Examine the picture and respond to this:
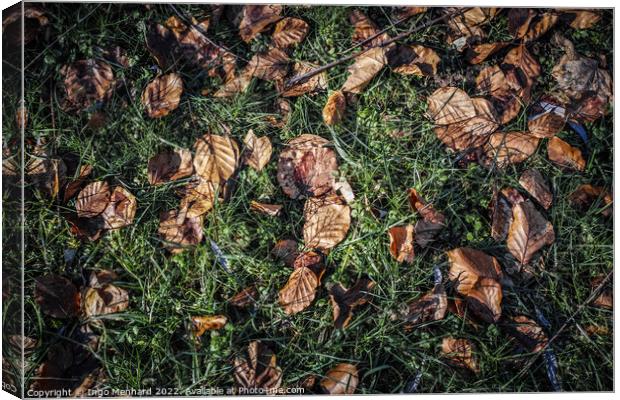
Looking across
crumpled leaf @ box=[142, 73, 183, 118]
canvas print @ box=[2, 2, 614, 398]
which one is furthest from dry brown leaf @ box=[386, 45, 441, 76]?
crumpled leaf @ box=[142, 73, 183, 118]

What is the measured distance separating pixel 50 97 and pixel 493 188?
1509mm

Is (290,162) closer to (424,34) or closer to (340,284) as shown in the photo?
(340,284)

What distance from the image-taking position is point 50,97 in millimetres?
1907

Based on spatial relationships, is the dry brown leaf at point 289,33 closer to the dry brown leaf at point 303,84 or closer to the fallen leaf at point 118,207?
the dry brown leaf at point 303,84

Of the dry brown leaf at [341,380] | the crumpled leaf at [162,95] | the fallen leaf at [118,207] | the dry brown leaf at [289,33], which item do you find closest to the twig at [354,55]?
the dry brown leaf at [289,33]

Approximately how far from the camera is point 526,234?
1973 mm

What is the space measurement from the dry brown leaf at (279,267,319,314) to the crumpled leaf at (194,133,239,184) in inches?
16.2

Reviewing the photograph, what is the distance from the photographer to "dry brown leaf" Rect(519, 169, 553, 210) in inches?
78.0

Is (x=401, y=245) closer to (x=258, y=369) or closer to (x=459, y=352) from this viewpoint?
(x=459, y=352)

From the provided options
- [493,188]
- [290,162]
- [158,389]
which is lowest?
[158,389]

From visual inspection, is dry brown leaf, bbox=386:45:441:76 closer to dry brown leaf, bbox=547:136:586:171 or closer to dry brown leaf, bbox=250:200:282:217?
dry brown leaf, bbox=547:136:586:171

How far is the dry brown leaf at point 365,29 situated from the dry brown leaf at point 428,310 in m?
0.86

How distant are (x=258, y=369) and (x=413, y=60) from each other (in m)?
1.16

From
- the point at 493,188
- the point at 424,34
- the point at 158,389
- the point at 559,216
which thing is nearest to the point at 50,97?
the point at 158,389
